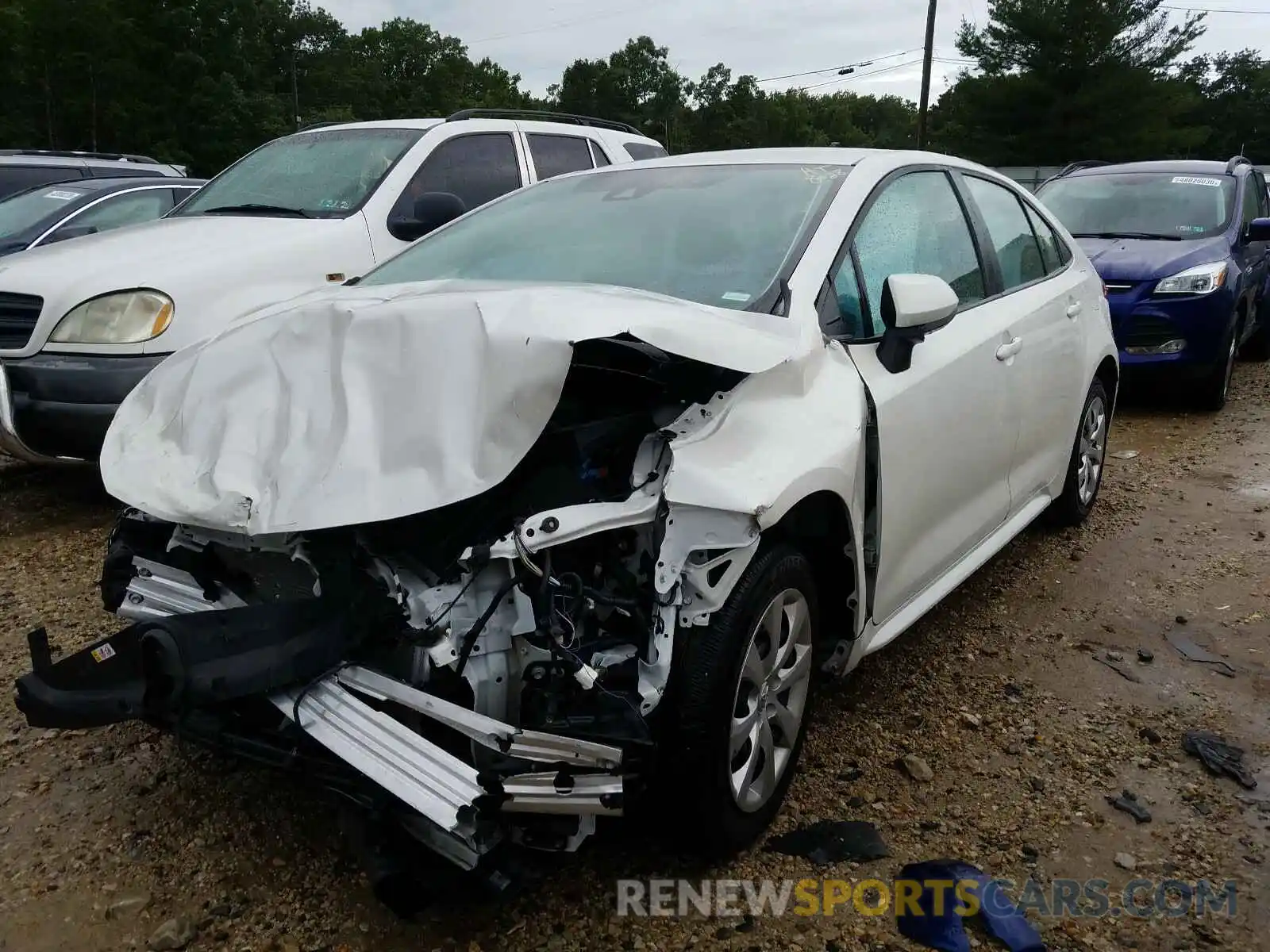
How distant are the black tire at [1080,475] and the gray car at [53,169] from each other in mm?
8756

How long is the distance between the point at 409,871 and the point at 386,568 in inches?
24.7

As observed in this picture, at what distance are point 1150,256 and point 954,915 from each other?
6.31 m

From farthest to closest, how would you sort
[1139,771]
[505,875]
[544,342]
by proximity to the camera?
[1139,771] → [544,342] → [505,875]

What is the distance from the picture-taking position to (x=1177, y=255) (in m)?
7.32

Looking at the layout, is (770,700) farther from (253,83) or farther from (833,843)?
(253,83)

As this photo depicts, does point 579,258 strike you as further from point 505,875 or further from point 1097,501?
point 1097,501

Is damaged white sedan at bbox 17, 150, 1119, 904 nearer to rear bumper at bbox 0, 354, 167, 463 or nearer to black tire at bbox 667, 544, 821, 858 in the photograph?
black tire at bbox 667, 544, 821, 858

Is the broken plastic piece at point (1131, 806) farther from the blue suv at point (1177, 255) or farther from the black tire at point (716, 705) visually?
the blue suv at point (1177, 255)

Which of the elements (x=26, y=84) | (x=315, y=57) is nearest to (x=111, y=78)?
(x=26, y=84)

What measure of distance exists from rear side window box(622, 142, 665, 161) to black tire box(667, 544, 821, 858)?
5.35m

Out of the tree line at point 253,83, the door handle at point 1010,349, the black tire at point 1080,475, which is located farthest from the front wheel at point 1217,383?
the tree line at point 253,83

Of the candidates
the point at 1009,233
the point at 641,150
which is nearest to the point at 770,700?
the point at 1009,233

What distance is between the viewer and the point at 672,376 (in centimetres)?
260

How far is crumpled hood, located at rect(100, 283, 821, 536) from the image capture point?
2.24 meters
